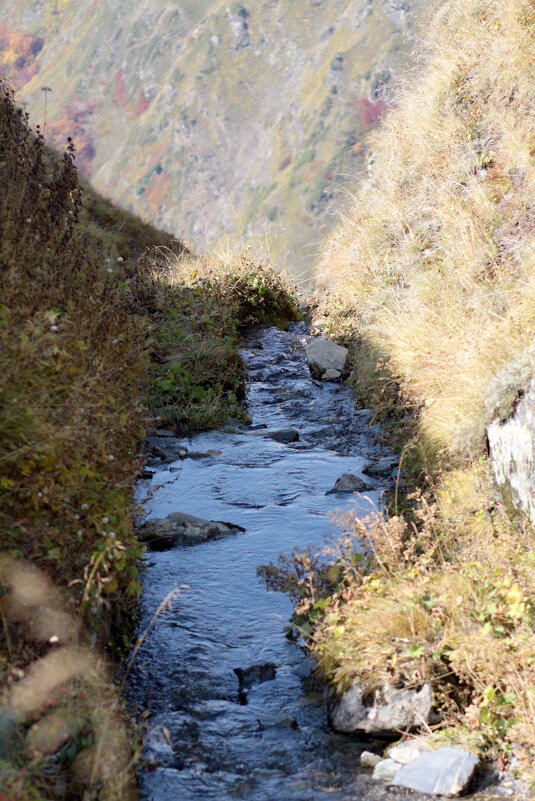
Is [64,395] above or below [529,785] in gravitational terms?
above

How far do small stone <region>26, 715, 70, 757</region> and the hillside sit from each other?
261ft

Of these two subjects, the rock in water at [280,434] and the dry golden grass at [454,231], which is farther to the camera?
the rock in water at [280,434]

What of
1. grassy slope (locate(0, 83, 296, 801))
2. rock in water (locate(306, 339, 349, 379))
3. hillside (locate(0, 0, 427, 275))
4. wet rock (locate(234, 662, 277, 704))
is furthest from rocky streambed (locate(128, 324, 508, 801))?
hillside (locate(0, 0, 427, 275))

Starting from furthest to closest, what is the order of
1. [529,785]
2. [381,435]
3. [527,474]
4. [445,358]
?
[381,435], [445,358], [527,474], [529,785]

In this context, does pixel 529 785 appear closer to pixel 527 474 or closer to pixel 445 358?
pixel 527 474

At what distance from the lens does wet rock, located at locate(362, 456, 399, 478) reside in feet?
20.6

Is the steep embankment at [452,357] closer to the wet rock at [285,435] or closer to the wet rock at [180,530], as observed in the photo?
the wet rock at [285,435]

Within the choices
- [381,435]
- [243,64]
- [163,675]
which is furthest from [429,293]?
[243,64]

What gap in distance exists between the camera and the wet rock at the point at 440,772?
9.27 ft

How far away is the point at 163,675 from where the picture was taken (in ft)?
12.2

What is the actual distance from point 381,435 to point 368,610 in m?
3.66

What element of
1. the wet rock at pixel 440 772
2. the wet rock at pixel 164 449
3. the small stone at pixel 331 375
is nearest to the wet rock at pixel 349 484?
the wet rock at pixel 164 449

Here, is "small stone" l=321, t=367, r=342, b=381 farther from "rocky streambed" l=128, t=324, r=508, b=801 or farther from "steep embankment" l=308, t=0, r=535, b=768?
"rocky streambed" l=128, t=324, r=508, b=801

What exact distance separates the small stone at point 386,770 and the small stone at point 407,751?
3 cm
